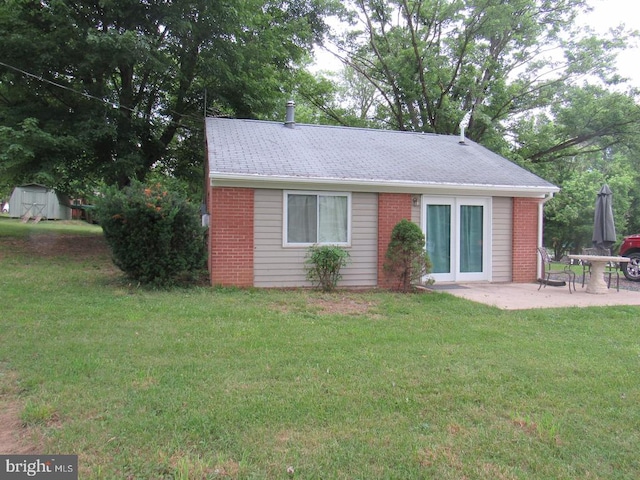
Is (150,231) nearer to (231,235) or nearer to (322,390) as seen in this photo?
(231,235)

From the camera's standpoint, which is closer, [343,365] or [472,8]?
[343,365]

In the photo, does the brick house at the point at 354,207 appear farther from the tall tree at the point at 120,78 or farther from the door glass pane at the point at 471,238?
the tall tree at the point at 120,78

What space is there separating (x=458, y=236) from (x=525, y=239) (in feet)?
5.85

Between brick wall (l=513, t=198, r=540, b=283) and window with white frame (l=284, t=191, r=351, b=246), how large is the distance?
421 cm

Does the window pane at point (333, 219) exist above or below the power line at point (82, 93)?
below

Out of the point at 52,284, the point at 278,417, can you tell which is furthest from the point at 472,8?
the point at 278,417

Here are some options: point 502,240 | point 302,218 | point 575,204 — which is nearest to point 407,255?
point 302,218

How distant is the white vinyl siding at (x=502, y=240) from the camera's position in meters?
10.3

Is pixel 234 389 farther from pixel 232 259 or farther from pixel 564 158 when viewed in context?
pixel 564 158

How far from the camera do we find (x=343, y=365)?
422 centimetres

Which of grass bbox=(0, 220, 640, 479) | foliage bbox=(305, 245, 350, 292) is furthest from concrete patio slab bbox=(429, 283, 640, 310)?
foliage bbox=(305, 245, 350, 292)

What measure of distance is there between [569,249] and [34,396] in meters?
31.3

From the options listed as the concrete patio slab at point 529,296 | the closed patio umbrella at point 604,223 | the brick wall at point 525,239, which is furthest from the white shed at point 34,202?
the closed patio umbrella at point 604,223

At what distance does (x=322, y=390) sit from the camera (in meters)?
3.59
